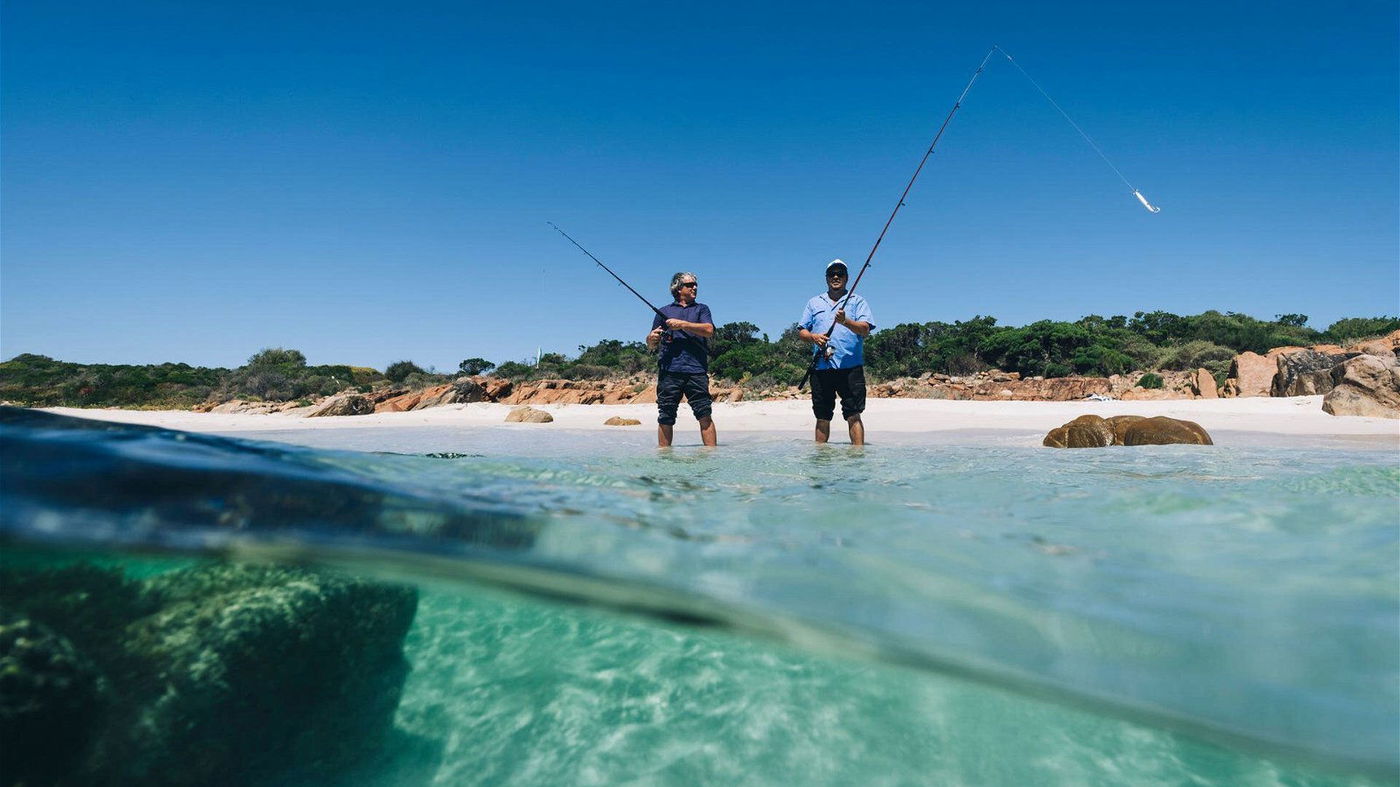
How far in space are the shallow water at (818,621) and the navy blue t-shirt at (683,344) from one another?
4252mm

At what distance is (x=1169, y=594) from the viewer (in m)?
1.93

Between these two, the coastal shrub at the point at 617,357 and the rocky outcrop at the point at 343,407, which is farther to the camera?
the coastal shrub at the point at 617,357

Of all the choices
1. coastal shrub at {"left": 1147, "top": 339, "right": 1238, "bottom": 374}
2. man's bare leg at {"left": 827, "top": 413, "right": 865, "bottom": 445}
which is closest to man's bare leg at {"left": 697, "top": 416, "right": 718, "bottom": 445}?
man's bare leg at {"left": 827, "top": 413, "right": 865, "bottom": 445}

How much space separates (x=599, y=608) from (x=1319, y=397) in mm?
15437

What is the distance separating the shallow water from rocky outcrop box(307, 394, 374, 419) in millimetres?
15258

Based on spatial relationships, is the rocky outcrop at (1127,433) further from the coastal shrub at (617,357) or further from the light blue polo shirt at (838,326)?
the coastal shrub at (617,357)

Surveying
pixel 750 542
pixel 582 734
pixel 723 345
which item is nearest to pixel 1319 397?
pixel 750 542

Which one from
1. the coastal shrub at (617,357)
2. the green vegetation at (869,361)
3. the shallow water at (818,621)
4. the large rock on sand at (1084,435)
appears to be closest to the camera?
the shallow water at (818,621)

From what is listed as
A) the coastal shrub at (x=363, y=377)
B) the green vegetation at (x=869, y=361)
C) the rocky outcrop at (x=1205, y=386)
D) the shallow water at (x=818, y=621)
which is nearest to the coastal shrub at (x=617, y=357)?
the green vegetation at (x=869, y=361)

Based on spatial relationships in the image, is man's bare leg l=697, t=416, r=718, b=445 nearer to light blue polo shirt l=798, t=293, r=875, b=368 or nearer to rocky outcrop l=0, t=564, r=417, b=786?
light blue polo shirt l=798, t=293, r=875, b=368

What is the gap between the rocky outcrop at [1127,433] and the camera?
6.55 m

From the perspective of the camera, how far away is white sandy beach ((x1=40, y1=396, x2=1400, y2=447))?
8945 mm

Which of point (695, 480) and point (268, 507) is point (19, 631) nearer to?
point (268, 507)

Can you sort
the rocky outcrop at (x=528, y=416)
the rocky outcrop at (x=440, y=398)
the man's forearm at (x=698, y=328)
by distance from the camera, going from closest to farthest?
the man's forearm at (x=698, y=328)
the rocky outcrop at (x=528, y=416)
the rocky outcrop at (x=440, y=398)
